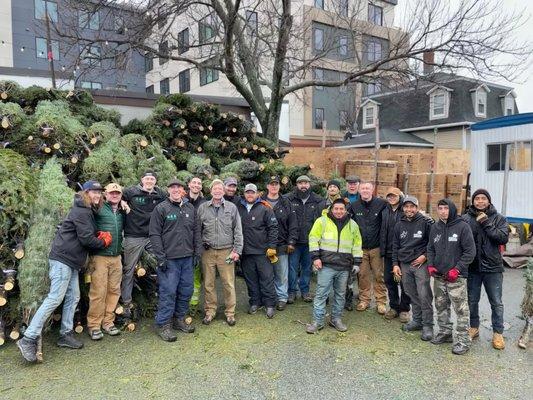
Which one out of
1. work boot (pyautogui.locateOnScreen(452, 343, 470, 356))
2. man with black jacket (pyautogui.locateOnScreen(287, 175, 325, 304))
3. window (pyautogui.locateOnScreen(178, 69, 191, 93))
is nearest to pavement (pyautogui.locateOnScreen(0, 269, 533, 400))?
work boot (pyautogui.locateOnScreen(452, 343, 470, 356))

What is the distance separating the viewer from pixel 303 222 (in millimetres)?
6582

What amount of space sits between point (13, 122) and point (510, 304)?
9.03 metres

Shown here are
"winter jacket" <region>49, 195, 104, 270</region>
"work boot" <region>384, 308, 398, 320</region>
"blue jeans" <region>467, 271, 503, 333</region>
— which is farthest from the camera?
"work boot" <region>384, 308, 398, 320</region>

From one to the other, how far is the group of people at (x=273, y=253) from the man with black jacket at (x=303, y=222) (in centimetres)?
2

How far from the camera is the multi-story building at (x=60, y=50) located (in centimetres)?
1245

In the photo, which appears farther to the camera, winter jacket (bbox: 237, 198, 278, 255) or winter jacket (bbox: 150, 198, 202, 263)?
winter jacket (bbox: 237, 198, 278, 255)

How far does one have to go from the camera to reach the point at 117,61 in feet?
40.3

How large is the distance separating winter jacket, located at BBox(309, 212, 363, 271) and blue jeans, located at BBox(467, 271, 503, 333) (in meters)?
1.42

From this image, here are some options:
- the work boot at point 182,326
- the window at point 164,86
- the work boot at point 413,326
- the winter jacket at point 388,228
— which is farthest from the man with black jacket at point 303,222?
the window at point 164,86

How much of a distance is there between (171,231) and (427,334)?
3.53 meters

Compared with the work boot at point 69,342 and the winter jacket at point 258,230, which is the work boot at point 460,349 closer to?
the winter jacket at point 258,230

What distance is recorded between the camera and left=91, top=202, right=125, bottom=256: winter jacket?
5266 millimetres

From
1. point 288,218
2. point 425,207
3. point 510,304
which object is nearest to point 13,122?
point 288,218

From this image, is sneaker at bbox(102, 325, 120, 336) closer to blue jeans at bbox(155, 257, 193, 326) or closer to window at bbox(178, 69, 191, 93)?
blue jeans at bbox(155, 257, 193, 326)
